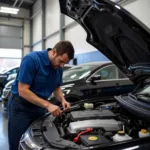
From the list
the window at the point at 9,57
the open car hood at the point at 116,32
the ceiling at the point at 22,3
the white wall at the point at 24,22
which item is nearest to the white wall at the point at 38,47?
the white wall at the point at 24,22

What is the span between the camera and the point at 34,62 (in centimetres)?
206

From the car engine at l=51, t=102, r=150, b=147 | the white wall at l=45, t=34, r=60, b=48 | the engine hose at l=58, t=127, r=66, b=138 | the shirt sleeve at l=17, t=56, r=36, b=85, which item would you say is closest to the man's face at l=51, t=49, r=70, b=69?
Answer: the shirt sleeve at l=17, t=56, r=36, b=85

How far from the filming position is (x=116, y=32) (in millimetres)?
2002

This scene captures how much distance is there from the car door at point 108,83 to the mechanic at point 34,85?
2.18 metres

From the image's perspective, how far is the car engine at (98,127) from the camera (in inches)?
60.7

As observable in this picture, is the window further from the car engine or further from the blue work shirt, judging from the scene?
the car engine

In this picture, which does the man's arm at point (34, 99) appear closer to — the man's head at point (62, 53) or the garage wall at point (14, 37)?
the man's head at point (62, 53)

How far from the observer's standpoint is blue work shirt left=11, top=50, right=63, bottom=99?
2.01 metres

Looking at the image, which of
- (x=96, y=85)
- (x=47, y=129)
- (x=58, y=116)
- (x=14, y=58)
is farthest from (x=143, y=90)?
(x=14, y=58)

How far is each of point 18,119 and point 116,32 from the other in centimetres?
126

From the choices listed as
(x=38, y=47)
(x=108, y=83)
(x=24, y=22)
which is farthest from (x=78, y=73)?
(x=24, y=22)

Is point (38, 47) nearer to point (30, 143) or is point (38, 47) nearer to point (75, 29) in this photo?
point (75, 29)

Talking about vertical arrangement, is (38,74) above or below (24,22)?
below

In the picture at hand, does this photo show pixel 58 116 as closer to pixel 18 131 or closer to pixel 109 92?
pixel 18 131
